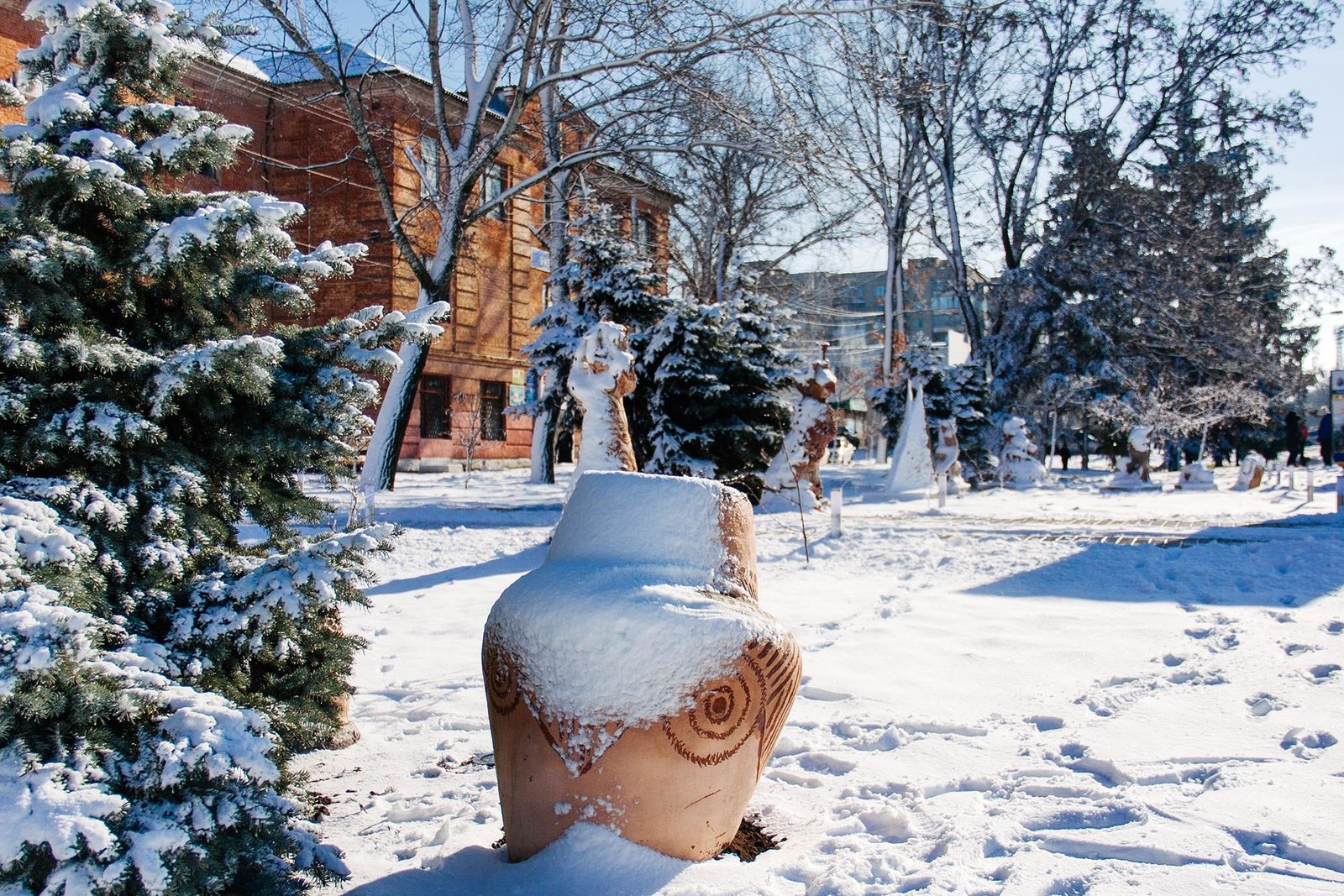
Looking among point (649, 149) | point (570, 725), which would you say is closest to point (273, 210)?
point (570, 725)

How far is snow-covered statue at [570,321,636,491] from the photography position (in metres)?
7.73

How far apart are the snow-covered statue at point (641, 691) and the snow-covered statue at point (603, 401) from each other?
5046 mm

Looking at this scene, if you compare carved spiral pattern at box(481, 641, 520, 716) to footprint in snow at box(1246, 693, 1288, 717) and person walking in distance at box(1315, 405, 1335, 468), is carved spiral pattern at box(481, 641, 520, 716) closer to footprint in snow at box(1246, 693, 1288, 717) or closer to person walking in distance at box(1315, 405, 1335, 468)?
footprint in snow at box(1246, 693, 1288, 717)

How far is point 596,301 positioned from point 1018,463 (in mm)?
11229

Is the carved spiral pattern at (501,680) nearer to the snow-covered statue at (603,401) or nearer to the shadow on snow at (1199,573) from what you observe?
the snow-covered statue at (603,401)

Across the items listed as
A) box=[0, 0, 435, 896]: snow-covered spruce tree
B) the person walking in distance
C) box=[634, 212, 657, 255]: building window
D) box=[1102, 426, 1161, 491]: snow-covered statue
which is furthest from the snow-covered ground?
box=[634, 212, 657, 255]: building window

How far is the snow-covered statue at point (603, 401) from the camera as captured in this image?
7.73m

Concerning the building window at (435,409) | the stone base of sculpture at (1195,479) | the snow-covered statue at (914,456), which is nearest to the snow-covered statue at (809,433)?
the snow-covered statue at (914,456)

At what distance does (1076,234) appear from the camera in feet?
84.0

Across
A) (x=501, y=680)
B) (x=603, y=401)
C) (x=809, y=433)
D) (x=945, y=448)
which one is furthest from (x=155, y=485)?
(x=945, y=448)

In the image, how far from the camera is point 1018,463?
20688 millimetres

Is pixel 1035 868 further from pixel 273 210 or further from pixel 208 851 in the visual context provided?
pixel 273 210

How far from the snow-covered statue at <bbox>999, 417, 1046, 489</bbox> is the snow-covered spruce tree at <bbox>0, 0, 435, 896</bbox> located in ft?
63.9

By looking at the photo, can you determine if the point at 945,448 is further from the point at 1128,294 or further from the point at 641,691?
the point at 641,691
